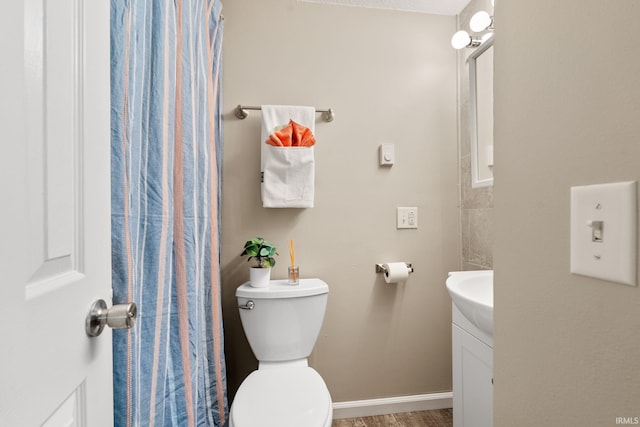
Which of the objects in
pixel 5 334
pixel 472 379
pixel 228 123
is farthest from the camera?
pixel 228 123

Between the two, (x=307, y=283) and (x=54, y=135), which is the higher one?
(x=54, y=135)

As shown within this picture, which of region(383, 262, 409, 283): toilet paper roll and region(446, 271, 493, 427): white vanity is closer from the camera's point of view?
region(446, 271, 493, 427): white vanity

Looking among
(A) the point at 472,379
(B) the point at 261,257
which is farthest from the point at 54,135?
(A) the point at 472,379

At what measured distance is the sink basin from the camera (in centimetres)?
78

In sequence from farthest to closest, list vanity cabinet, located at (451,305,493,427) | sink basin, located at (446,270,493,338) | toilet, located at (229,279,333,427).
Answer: toilet, located at (229,279,333,427)
vanity cabinet, located at (451,305,493,427)
sink basin, located at (446,270,493,338)

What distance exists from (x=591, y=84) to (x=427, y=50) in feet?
5.15

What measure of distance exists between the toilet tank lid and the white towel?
372mm

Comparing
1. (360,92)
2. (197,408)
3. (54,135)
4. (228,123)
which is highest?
(360,92)

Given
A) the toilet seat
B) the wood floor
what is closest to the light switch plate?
the toilet seat

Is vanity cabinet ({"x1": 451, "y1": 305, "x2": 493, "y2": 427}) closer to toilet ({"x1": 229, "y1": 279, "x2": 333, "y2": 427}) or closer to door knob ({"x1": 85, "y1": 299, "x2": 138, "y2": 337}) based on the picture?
toilet ({"x1": 229, "y1": 279, "x2": 333, "y2": 427})

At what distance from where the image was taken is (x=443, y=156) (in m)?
1.70

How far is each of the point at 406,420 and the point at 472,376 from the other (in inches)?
30.9

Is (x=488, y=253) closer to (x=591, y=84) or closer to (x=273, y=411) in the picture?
(x=273, y=411)

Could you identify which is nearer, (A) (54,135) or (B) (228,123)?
(A) (54,135)
